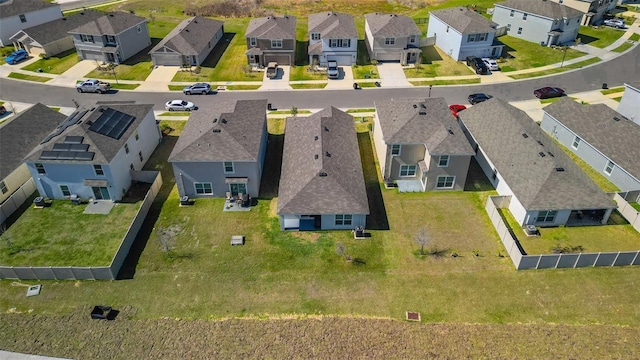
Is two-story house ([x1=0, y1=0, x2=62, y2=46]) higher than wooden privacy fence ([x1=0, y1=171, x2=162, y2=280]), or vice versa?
two-story house ([x1=0, y1=0, x2=62, y2=46])

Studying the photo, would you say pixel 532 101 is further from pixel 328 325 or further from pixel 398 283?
pixel 328 325

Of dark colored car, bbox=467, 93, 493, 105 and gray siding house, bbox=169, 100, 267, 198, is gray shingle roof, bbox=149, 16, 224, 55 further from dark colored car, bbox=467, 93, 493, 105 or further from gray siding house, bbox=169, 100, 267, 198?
dark colored car, bbox=467, 93, 493, 105

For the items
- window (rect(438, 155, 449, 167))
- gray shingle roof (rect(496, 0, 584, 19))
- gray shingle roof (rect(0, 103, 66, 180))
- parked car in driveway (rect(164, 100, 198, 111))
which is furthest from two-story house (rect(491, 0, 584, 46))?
gray shingle roof (rect(0, 103, 66, 180))

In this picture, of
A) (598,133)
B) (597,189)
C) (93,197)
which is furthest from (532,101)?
(93,197)

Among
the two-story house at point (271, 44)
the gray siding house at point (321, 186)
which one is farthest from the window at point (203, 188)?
the two-story house at point (271, 44)

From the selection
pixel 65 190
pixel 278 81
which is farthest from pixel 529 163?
pixel 65 190

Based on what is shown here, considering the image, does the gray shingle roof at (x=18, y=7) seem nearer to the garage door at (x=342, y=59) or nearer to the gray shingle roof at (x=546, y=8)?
the garage door at (x=342, y=59)

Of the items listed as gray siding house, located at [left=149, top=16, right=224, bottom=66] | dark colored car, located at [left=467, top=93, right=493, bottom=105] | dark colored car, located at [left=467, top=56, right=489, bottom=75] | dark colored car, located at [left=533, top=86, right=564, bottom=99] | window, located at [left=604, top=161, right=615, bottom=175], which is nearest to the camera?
window, located at [left=604, top=161, right=615, bottom=175]
